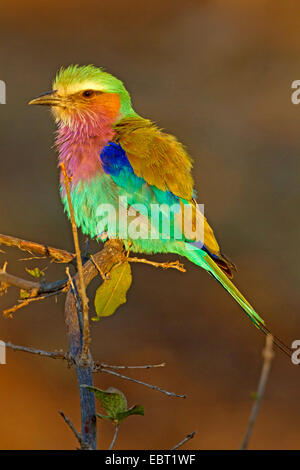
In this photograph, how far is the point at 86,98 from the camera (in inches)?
122

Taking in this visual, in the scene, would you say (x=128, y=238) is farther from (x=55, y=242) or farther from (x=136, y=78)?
(x=136, y=78)

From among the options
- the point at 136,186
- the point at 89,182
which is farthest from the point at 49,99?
the point at 136,186

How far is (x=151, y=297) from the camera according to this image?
6152 mm

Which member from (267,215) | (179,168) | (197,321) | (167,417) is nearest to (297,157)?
(267,215)

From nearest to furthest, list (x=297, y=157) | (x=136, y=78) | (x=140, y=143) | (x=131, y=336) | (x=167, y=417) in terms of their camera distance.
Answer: (x=140, y=143)
(x=167, y=417)
(x=131, y=336)
(x=297, y=157)
(x=136, y=78)

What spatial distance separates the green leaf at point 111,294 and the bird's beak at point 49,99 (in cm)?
127

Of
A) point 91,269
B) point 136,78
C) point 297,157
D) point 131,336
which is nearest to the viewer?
point 91,269

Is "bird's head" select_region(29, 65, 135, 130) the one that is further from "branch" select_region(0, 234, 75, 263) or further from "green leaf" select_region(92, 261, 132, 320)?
"green leaf" select_region(92, 261, 132, 320)

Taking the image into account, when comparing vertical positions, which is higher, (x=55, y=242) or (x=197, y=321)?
(x=55, y=242)

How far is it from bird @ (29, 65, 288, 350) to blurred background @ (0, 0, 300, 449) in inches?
28.8

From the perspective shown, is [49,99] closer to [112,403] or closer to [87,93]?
[87,93]

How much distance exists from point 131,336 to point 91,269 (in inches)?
143

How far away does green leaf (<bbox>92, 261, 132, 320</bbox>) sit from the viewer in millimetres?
1948

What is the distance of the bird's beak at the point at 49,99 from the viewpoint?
9.95 feet
